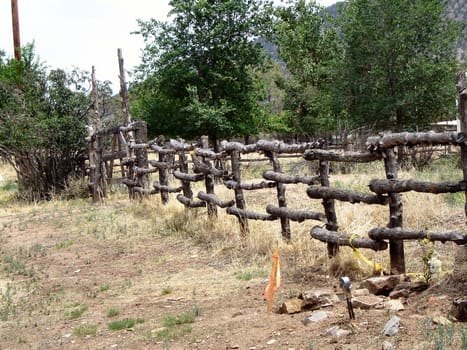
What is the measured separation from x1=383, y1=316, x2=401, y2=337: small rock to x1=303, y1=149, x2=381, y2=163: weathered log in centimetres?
240

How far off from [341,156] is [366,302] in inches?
94.3

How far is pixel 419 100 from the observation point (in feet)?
64.2

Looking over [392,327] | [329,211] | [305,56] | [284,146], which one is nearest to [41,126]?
[284,146]

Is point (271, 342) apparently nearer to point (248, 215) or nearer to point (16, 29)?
point (248, 215)

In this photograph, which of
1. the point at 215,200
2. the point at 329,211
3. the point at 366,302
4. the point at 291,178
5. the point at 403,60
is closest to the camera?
the point at 366,302

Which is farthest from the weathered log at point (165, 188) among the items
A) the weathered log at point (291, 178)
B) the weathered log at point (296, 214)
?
the weathered log at point (296, 214)

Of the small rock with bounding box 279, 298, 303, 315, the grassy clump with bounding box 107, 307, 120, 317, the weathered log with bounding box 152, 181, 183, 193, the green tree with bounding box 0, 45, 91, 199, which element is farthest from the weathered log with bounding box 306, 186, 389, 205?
the green tree with bounding box 0, 45, 91, 199

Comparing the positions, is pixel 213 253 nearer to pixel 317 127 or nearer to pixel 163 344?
pixel 163 344

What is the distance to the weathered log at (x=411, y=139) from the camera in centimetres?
521

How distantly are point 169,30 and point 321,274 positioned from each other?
19.0m

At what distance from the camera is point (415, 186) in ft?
18.0

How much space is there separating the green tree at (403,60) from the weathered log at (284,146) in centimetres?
1214

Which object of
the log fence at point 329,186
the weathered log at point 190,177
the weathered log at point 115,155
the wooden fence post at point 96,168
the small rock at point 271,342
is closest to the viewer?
the small rock at point 271,342

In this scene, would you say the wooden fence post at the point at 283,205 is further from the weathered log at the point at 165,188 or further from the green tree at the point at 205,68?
the green tree at the point at 205,68
